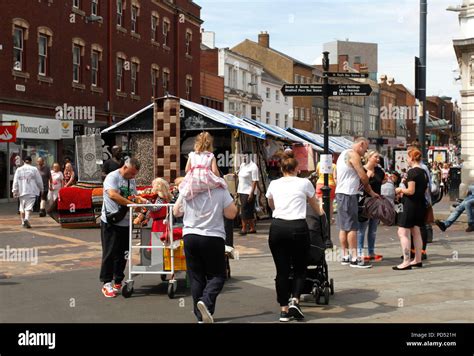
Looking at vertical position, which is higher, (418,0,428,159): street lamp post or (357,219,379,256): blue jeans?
(418,0,428,159): street lamp post

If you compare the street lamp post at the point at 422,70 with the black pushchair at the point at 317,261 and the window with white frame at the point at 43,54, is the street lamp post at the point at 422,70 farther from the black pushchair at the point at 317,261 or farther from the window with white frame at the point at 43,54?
the window with white frame at the point at 43,54

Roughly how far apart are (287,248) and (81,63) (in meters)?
28.3

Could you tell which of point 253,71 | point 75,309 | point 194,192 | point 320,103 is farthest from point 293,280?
point 320,103

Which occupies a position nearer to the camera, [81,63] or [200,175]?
[200,175]

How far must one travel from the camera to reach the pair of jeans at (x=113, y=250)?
28.4 feet

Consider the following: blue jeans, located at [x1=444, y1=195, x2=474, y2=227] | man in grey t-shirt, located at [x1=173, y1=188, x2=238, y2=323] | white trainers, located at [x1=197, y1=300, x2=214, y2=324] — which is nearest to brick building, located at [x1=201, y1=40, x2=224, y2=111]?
blue jeans, located at [x1=444, y1=195, x2=474, y2=227]

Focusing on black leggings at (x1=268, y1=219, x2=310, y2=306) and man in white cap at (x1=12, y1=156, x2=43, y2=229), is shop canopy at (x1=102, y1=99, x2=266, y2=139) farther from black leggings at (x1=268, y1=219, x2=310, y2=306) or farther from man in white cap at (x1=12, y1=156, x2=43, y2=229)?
black leggings at (x1=268, y1=219, x2=310, y2=306)

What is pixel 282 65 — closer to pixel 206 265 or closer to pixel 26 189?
pixel 26 189

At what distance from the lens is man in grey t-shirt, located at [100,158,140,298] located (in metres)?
8.62

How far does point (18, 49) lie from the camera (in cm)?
2842

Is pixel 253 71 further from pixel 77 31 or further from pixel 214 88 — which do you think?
pixel 77 31

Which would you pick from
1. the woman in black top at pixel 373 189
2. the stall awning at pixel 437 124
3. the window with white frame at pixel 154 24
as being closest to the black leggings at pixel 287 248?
the woman in black top at pixel 373 189

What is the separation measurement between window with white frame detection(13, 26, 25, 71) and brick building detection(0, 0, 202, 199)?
4 centimetres
